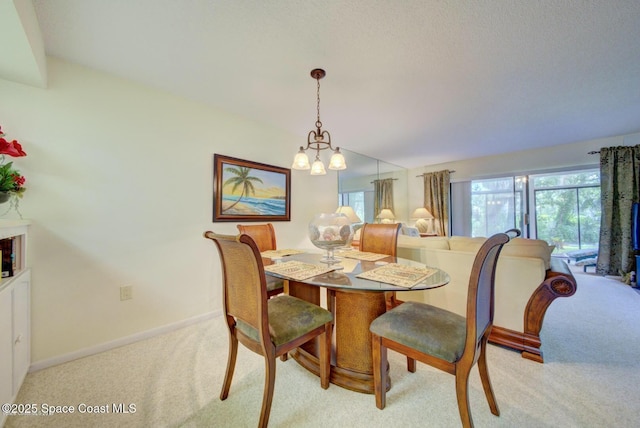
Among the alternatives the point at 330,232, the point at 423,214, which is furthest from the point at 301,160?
the point at 423,214

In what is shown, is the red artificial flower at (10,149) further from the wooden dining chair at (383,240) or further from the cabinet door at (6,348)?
the wooden dining chair at (383,240)

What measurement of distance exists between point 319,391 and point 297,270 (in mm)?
744

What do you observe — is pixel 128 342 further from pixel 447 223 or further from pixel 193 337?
pixel 447 223

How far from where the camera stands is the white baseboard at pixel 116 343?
1.66 meters

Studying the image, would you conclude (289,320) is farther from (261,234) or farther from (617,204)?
(617,204)

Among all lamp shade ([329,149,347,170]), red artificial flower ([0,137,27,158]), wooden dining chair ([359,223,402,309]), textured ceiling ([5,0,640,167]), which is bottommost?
wooden dining chair ([359,223,402,309])

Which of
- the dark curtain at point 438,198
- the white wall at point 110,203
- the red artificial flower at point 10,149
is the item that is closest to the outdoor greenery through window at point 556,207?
the dark curtain at point 438,198

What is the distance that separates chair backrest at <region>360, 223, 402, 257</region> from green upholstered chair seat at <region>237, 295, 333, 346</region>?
0.96 m

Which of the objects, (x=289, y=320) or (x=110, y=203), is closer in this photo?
(x=289, y=320)

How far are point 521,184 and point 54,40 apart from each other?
6.84m

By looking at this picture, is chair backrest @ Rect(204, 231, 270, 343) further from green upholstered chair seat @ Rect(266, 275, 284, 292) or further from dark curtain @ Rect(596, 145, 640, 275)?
dark curtain @ Rect(596, 145, 640, 275)

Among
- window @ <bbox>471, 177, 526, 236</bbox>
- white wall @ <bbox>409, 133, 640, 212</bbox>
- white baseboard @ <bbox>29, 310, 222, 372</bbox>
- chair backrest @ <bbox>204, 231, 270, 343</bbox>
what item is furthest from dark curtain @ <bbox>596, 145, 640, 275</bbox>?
white baseboard @ <bbox>29, 310, 222, 372</bbox>

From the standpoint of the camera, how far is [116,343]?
193 centimetres

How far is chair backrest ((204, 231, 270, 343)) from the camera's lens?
Answer: 43.8 inches
